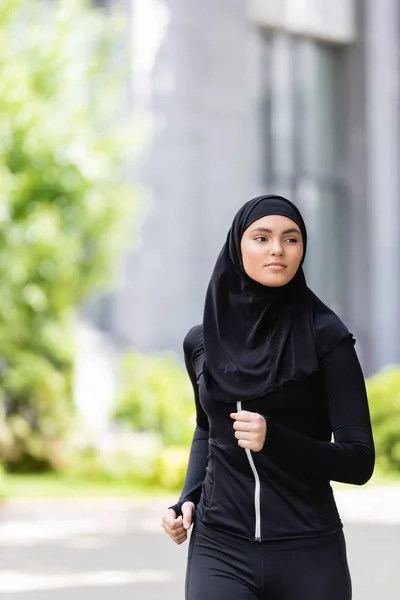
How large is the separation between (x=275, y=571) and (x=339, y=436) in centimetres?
36

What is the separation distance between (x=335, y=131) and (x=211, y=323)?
23.0 metres

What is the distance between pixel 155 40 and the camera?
20.0m

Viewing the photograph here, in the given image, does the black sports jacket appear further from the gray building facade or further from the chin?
the gray building facade

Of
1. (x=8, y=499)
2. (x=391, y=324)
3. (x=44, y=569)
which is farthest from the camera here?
(x=391, y=324)

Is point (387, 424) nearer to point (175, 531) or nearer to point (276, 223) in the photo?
point (175, 531)

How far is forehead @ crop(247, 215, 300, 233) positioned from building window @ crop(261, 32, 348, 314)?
20.8 metres

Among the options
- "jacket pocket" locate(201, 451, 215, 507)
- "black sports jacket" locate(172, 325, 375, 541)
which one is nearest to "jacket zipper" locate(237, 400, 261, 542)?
"black sports jacket" locate(172, 325, 375, 541)

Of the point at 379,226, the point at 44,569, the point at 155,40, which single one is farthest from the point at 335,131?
the point at 44,569

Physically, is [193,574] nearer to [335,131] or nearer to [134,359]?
[134,359]

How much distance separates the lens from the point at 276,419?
2.82 m

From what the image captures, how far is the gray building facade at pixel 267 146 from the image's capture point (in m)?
19.8

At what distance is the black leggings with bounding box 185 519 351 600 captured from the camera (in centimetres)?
282

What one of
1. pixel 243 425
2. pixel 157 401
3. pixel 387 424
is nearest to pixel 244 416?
pixel 243 425

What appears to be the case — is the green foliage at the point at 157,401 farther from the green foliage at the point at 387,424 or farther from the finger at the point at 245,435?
the finger at the point at 245,435
